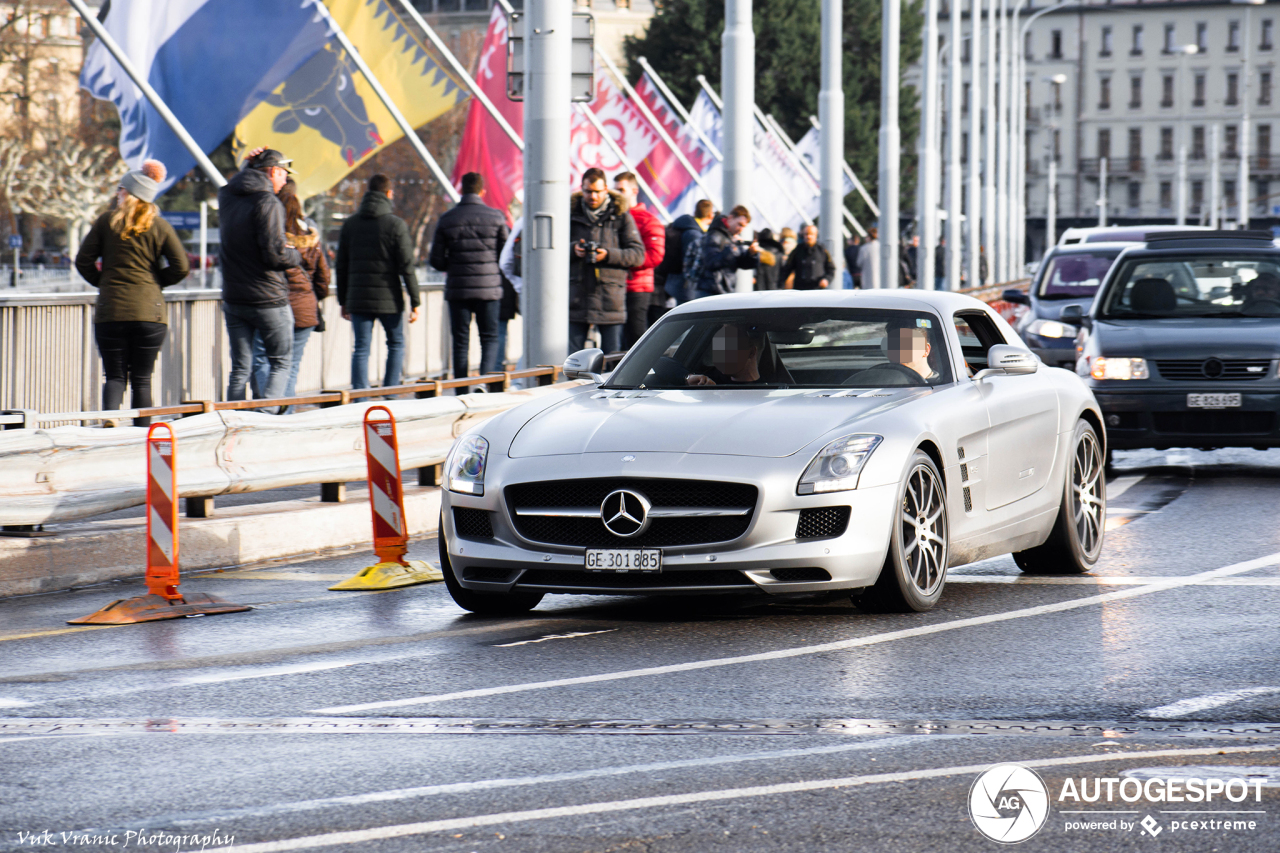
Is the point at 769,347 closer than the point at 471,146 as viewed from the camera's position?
Yes

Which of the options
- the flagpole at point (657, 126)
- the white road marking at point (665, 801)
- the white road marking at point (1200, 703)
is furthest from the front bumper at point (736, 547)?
the flagpole at point (657, 126)

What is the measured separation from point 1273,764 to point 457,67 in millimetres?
21545

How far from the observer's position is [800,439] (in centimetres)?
837

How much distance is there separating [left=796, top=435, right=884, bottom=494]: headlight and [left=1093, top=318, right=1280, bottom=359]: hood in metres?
6.90

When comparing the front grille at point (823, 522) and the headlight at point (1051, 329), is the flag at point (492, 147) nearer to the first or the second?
the headlight at point (1051, 329)

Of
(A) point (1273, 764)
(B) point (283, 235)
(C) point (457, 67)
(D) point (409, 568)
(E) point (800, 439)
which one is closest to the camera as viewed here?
(A) point (1273, 764)

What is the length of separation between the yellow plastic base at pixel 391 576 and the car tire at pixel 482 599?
2.94 feet

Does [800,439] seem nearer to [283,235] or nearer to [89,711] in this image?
[89,711]

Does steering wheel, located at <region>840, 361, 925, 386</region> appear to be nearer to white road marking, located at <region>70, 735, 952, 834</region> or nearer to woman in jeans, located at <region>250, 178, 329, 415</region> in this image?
white road marking, located at <region>70, 735, 952, 834</region>

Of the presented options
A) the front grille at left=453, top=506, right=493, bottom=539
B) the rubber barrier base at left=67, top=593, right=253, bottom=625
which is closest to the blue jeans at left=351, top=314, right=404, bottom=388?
the rubber barrier base at left=67, top=593, right=253, bottom=625

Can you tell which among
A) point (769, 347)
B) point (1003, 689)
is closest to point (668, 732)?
point (1003, 689)

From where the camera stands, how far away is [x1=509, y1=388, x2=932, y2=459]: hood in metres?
8.38

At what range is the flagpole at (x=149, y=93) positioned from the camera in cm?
1902

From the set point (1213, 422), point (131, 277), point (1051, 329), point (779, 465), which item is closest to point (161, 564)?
point (779, 465)
